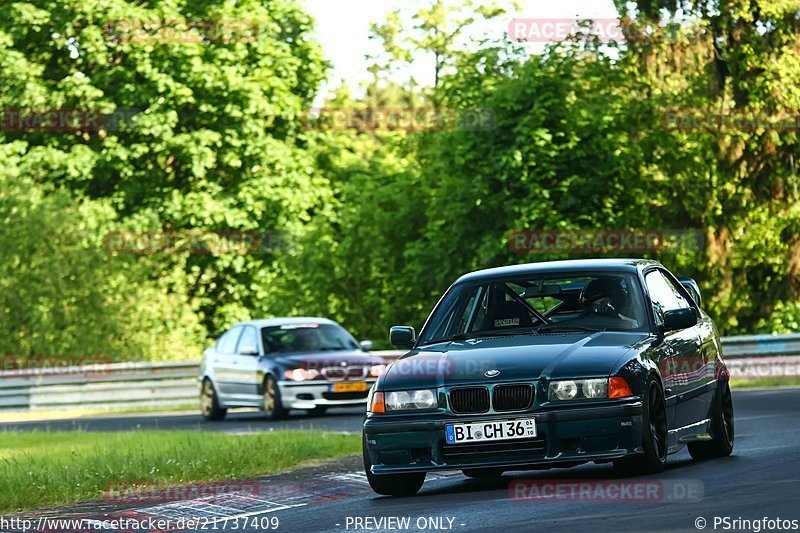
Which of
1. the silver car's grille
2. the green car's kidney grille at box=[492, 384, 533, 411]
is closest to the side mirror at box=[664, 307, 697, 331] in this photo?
the green car's kidney grille at box=[492, 384, 533, 411]

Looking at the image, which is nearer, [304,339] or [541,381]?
[541,381]

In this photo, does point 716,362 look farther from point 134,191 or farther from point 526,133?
point 134,191

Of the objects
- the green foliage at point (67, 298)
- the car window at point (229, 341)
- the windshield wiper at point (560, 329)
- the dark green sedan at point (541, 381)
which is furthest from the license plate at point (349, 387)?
the green foliage at point (67, 298)

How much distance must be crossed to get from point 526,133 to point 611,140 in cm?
195

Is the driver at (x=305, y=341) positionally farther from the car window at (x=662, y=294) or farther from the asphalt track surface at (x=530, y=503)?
the car window at (x=662, y=294)

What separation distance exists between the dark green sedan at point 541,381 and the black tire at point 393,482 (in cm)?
1

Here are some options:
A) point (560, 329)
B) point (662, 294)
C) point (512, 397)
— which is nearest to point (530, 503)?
point (512, 397)

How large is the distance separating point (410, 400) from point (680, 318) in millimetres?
2196

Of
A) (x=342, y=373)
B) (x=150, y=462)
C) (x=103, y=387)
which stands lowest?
(x=103, y=387)

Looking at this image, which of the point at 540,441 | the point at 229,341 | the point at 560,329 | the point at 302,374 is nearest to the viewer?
the point at 540,441

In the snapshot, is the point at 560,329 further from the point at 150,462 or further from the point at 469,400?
the point at 150,462

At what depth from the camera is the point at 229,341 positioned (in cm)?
2752

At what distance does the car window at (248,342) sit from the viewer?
26.3 meters

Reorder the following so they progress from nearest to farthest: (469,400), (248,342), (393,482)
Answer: (469,400) → (393,482) → (248,342)
